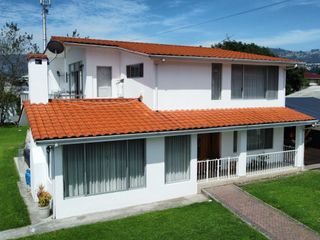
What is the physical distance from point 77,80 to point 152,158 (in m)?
8.48

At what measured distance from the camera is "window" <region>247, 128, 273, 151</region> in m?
17.9

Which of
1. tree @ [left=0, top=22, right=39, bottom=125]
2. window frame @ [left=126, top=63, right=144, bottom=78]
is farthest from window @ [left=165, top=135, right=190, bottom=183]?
tree @ [left=0, top=22, right=39, bottom=125]

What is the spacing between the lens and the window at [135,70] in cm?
1619

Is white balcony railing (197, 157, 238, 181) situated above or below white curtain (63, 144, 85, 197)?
below

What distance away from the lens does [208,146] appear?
1742 cm

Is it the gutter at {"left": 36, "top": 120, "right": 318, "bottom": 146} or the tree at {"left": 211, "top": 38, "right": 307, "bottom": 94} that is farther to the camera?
the tree at {"left": 211, "top": 38, "right": 307, "bottom": 94}

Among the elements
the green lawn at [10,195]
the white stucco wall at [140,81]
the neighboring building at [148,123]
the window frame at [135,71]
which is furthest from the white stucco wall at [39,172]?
the window frame at [135,71]

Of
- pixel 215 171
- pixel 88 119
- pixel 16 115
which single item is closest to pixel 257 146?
pixel 215 171

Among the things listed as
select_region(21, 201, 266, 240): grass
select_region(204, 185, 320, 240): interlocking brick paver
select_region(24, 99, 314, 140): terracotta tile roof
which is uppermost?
select_region(24, 99, 314, 140): terracotta tile roof

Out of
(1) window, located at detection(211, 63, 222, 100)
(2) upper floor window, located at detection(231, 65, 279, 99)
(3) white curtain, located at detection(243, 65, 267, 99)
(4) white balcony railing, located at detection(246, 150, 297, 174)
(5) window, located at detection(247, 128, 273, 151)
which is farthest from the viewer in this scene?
(5) window, located at detection(247, 128, 273, 151)

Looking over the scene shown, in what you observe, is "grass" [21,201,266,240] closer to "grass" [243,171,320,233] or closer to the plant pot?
the plant pot

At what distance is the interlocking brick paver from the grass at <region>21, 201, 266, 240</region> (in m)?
0.39

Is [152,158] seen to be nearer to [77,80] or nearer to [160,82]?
[160,82]

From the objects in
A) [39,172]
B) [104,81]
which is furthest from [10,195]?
[104,81]
